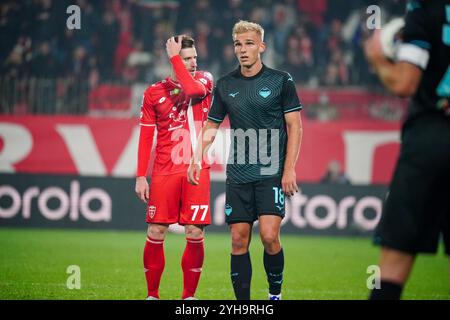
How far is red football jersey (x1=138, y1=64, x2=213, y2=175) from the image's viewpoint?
7.71 m

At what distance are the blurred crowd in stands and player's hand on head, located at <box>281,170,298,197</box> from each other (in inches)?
374

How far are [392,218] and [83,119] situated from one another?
1172cm

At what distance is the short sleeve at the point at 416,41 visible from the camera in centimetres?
451

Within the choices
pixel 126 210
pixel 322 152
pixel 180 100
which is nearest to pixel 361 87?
pixel 322 152

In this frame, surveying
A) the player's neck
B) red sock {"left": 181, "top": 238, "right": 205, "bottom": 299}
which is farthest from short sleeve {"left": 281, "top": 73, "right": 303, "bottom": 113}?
red sock {"left": 181, "top": 238, "right": 205, "bottom": 299}

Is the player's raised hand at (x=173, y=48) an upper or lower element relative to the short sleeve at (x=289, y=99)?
upper

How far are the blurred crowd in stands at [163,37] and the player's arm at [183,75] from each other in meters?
8.71

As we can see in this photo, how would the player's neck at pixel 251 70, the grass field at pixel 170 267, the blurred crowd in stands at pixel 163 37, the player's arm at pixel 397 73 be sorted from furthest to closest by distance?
the blurred crowd in stands at pixel 163 37 → the grass field at pixel 170 267 → the player's neck at pixel 251 70 → the player's arm at pixel 397 73

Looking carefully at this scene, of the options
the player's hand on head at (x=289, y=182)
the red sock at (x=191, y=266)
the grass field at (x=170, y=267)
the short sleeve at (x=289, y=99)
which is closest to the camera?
the player's hand on head at (x=289, y=182)

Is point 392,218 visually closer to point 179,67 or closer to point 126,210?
point 179,67

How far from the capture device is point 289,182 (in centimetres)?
711

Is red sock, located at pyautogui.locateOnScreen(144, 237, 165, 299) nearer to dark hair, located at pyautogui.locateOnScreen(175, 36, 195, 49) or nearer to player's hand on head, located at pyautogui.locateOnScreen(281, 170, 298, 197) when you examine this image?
player's hand on head, located at pyautogui.locateOnScreen(281, 170, 298, 197)

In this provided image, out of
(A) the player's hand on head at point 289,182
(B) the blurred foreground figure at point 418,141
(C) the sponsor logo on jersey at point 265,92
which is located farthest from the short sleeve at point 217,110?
(B) the blurred foreground figure at point 418,141

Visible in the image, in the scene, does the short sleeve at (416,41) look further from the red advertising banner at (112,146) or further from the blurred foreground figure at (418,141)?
the red advertising banner at (112,146)
